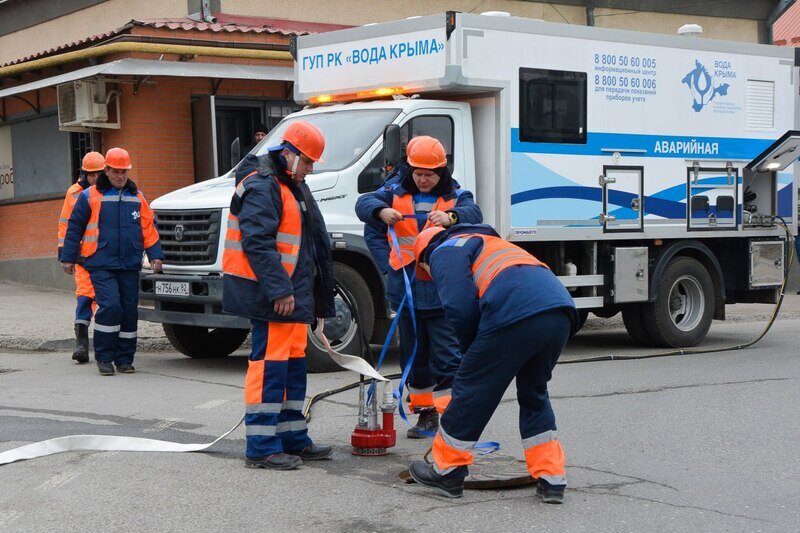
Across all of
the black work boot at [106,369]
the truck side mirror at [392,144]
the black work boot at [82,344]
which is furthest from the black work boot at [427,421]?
the black work boot at [82,344]

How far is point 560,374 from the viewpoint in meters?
10.1

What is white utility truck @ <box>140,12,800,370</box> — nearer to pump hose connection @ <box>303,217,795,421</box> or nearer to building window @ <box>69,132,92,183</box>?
pump hose connection @ <box>303,217,795,421</box>

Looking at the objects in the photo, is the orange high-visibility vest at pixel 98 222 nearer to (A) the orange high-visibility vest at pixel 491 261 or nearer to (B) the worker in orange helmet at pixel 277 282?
(B) the worker in orange helmet at pixel 277 282

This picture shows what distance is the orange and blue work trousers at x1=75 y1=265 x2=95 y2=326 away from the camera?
1060cm

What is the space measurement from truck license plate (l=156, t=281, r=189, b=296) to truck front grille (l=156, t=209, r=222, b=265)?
19 cm

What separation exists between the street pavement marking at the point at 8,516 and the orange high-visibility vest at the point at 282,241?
176 centimetres

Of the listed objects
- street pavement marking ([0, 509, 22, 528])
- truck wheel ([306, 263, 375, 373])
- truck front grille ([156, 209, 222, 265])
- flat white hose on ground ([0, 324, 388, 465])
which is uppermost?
truck front grille ([156, 209, 222, 265])

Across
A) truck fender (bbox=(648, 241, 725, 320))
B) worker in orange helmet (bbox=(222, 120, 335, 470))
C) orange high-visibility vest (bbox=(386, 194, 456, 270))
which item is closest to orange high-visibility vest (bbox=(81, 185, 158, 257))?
orange high-visibility vest (bbox=(386, 194, 456, 270))

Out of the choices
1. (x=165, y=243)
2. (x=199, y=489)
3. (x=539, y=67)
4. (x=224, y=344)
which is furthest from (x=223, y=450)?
(x=539, y=67)

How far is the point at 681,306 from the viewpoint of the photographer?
Result: 1254 centimetres

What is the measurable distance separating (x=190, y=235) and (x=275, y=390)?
4083 mm

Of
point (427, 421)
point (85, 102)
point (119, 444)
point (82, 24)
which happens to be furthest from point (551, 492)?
point (82, 24)

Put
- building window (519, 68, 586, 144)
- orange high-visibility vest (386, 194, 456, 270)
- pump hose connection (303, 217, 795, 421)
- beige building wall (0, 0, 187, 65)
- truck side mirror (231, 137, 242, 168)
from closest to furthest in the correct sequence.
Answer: orange high-visibility vest (386, 194, 456, 270) < pump hose connection (303, 217, 795, 421) < building window (519, 68, 586, 144) < truck side mirror (231, 137, 242, 168) < beige building wall (0, 0, 187, 65)

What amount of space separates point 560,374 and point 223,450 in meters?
4.02
